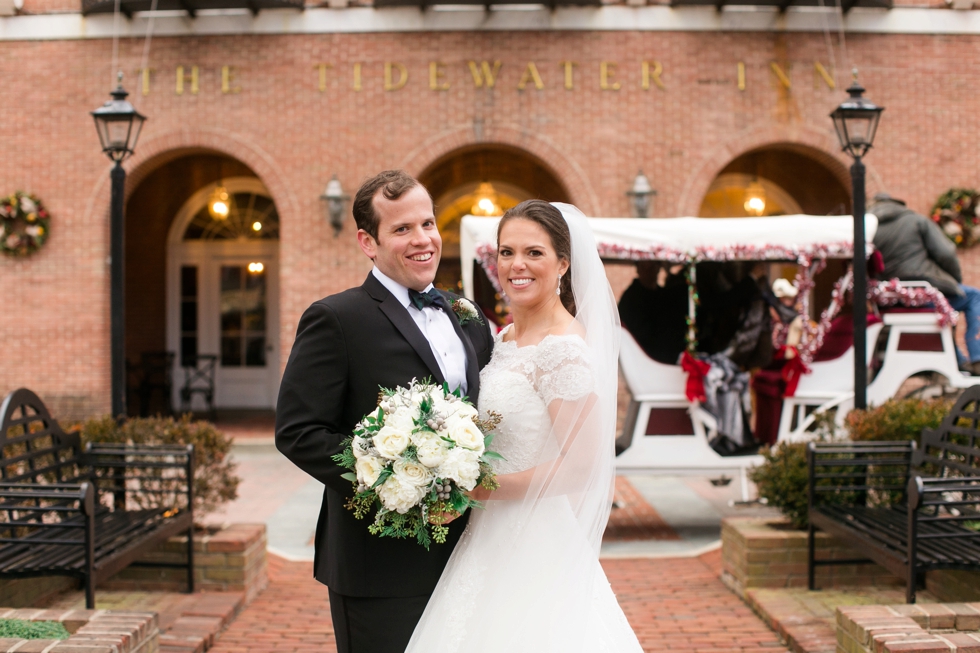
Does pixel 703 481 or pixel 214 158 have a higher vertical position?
pixel 214 158

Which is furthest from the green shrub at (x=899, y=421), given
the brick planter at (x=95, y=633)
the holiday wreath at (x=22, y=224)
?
the holiday wreath at (x=22, y=224)

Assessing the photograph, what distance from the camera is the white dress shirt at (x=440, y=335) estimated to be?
2771 mm

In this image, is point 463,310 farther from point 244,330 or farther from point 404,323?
point 244,330

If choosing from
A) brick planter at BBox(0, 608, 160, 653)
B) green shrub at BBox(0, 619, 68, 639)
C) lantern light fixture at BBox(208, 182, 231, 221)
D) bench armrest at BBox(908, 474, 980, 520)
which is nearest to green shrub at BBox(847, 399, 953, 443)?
bench armrest at BBox(908, 474, 980, 520)

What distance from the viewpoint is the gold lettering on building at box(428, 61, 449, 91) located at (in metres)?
12.4

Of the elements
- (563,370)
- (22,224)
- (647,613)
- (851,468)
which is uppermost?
(22,224)

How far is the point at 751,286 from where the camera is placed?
848 cm

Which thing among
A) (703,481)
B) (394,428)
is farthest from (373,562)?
(703,481)

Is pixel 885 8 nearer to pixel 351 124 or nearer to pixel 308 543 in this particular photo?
pixel 351 124

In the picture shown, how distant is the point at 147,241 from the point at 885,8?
1307cm

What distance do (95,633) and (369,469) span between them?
1.85m

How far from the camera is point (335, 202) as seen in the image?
12.2 m

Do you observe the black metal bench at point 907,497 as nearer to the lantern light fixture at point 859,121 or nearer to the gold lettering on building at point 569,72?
the lantern light fixture at point 859,121

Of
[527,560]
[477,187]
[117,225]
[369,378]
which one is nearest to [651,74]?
[477,187]
